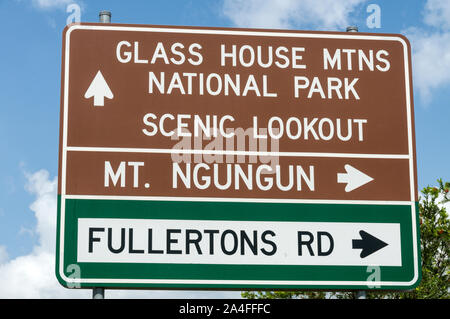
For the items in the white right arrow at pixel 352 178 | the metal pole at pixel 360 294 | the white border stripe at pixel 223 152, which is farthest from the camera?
the white right arrow at pixel 352 178

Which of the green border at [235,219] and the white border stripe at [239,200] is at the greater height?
the white border stripe at [239,200]

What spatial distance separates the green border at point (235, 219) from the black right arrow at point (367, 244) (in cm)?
13

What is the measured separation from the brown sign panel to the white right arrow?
0.01m

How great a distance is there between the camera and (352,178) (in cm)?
615

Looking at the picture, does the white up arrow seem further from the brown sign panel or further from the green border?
the green border

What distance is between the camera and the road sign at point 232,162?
5871 mm

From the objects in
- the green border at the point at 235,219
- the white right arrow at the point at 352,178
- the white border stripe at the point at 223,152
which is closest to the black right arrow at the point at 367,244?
the green border at the point at 235,219

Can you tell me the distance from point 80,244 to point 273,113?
2157 millimetres

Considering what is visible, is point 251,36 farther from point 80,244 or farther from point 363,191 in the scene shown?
point 80,244

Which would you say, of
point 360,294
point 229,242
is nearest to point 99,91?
point 229,242

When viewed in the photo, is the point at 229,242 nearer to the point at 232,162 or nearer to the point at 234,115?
the point at 232,162

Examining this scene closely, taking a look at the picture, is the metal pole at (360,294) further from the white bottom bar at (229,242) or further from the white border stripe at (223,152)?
the white border stripe at (223,152)

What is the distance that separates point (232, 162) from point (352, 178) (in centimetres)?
114
